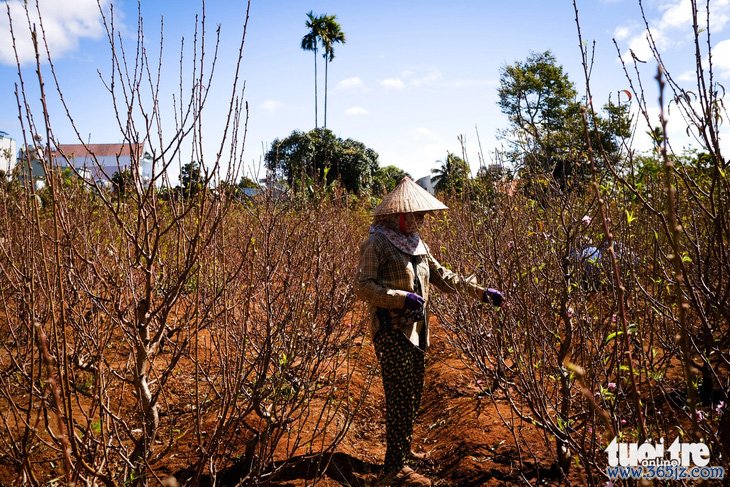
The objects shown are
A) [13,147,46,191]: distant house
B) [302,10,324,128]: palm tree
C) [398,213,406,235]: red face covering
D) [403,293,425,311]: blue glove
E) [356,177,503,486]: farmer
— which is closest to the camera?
[13,147,46,191]: distant house

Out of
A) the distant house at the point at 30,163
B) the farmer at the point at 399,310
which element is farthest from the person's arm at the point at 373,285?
the distant house at the point at 30,163

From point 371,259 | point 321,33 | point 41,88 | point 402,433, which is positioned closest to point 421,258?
point 371,259

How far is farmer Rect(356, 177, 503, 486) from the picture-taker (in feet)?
10.1

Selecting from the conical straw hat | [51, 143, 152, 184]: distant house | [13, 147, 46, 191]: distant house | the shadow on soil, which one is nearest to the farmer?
the conical straw hat

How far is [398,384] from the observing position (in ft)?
10.2

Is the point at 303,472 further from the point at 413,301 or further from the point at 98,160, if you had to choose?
the point at 98,160

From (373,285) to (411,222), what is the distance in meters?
0.47

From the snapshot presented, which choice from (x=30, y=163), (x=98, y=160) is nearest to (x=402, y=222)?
(x=98, y=160)

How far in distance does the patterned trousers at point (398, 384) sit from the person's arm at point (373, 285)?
0.71ft

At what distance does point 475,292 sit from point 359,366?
2.72 m

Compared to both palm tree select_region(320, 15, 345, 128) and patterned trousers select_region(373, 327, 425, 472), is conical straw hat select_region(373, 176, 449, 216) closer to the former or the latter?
patterned trousers select_region(373, 327, 425, 472)

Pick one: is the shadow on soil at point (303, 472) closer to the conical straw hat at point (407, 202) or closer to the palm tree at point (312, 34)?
the conical straw hat at point (407, 202)

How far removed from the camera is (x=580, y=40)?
169cm

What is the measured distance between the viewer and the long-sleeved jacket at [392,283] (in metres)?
2.99
